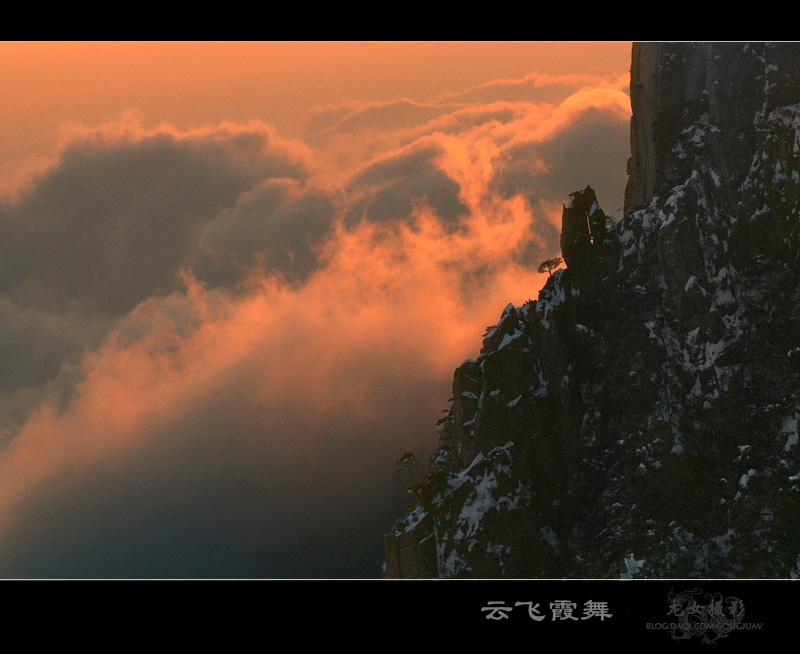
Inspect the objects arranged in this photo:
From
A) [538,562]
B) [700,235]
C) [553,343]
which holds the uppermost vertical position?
[700,235]

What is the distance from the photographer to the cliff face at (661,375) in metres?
44.9

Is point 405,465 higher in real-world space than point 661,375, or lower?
lower

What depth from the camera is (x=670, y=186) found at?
1898 inches

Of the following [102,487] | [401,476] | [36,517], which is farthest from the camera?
[102,487]

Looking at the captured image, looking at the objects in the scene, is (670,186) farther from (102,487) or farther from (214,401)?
(214,401)

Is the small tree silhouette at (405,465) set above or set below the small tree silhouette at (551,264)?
below

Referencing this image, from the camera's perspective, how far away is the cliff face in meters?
44.9

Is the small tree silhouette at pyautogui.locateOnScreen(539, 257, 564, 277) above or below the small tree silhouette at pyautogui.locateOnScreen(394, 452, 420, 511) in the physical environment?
above

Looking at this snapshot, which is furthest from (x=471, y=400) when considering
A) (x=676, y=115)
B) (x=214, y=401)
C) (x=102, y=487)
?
(x=214, y=401)

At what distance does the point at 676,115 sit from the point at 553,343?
16.8 meters

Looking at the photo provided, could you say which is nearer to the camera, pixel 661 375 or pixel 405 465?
pixel 661 375

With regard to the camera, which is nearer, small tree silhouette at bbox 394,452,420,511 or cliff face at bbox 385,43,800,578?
cliff face at bbox 385,43,800,578

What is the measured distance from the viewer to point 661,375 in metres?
46.9

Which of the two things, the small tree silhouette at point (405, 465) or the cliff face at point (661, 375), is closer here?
the cliff face at point (661, 375)
